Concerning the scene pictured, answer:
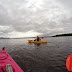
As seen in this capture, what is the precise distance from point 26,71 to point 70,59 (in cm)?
352

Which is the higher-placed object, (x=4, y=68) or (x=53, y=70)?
(x=4, y=68)

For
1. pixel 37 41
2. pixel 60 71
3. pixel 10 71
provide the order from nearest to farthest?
pixel 10 71 → pixel 60 71 → pixel 37 41

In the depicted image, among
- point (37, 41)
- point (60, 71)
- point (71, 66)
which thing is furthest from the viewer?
point (37, 41)

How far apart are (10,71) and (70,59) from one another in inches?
144

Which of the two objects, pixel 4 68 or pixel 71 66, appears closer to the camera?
pixel 4 68

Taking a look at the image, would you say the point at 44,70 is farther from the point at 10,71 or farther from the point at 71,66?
the point at 10,71

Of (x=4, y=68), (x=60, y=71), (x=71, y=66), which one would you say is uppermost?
(x=4, y=68)

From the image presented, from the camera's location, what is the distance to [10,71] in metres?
2.88

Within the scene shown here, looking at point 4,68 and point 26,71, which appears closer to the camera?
point 4,68

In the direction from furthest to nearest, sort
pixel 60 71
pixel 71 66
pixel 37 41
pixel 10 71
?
pixel 37 41 → pixel 60 71 → pixel 71 66 → pixel 10 71

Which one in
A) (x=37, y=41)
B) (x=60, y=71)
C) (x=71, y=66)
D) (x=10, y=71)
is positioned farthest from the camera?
(x=37, y=41)

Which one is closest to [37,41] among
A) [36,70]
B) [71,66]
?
[36,70]

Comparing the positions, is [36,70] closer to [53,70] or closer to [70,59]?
[53,70]

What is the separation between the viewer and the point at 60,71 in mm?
4340
